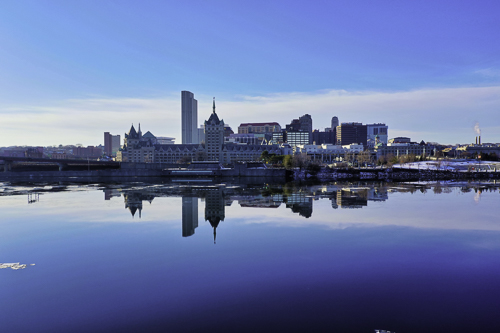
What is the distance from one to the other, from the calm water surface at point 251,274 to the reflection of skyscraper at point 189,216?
123 mm

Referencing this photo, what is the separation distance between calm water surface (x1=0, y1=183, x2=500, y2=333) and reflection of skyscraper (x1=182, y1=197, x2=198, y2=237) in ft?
0.40

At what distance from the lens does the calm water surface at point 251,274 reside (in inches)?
341

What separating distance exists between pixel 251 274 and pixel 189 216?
12.1 m

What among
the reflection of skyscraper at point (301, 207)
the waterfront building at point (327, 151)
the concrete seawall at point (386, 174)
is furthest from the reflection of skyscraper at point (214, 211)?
the waterfront building at point (327, 151)

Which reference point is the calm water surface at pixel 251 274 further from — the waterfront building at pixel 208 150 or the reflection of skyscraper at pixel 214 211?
the waterfront building at pixel 208 150

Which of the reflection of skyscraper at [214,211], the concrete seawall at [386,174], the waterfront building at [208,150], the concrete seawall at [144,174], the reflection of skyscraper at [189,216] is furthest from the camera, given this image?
the waterfront building at [208,150]

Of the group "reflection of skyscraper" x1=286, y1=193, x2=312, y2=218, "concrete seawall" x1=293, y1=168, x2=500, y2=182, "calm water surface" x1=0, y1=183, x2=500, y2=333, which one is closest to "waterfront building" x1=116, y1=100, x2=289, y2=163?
"concrete seawall" x1=293, y1=168, x2=500, y2=182

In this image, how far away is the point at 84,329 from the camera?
8234 mm

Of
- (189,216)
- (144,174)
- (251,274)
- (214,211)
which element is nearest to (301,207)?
(214,211)

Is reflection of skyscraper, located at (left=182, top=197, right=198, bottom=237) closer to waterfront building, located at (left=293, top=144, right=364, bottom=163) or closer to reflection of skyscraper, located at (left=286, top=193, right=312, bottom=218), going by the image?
reflection of skyscraper, located at (left=286, top=193, right=312, bottom=218)

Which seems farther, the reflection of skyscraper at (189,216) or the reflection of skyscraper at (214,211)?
the reflection of skyscraper at (214,211)

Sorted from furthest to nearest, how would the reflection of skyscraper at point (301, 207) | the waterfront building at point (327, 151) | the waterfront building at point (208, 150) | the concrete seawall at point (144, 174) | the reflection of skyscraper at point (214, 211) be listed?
the waterfront building at point (327, 151) → the waterfront building at point (208, 150) → the concrete seawall at point (144, 174) → the reflection of skyscraper at point (301, 207) → the reflection of skyscraper at point (214, 211)

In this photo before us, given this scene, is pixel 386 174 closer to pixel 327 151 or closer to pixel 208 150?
pixel 208 150

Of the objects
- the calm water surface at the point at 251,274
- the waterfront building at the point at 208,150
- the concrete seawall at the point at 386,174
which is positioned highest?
the waterfront building at the point at 208,150
